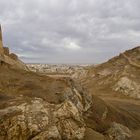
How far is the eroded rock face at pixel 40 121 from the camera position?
50.6 feet

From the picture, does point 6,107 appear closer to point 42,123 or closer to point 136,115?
point 42,123

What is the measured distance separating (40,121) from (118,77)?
27613mm

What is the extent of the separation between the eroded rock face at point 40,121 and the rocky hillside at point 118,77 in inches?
877

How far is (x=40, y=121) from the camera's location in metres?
15.8

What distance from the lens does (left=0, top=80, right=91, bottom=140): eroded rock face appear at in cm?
1541

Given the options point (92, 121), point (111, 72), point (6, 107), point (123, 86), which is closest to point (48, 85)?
point (92, 121)

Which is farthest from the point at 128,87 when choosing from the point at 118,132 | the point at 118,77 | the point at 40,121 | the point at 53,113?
the point at 40,121

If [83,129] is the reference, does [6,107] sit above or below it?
above

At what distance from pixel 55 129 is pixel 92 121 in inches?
185

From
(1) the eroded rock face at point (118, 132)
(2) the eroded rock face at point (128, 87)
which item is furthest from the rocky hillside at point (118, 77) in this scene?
(1) the eroded rock face at point (118, 132)

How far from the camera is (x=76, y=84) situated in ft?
73.4

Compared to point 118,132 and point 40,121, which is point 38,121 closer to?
point 40,121

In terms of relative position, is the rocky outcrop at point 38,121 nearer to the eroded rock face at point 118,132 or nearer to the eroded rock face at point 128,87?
the eroded rock face at point 118,132

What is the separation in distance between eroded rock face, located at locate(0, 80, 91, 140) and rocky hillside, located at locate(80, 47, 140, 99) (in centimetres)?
2227
